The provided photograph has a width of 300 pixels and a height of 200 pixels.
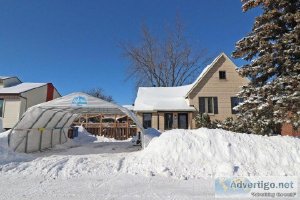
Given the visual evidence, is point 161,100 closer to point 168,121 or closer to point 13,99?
point 168,121

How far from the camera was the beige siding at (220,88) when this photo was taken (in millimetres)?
24094

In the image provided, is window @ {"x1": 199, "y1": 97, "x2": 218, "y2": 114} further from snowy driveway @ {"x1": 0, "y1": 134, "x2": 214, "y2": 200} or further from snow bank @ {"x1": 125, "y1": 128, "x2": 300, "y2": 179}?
snowy driveway @ {"x1": 0, "y1": 134, "x2": 214, "y2": 200}

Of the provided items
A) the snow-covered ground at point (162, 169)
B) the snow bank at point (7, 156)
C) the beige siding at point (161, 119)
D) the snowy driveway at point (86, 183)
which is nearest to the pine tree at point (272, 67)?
the snow-covered ground at point (162, 169)

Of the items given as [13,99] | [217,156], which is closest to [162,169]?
[217,156]

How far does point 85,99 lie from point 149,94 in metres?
15.3

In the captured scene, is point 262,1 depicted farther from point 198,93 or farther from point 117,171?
point 198,93

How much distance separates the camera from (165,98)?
1029 inches

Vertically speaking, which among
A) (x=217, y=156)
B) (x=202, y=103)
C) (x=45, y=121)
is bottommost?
(x=217, y=156)

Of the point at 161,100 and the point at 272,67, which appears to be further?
the point at 161,100

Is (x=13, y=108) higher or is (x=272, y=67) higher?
(x=272, y=67)

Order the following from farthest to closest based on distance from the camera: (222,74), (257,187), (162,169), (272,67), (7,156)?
(222,74) → (272,67) → (7,156) → (162,169) → (257,187)

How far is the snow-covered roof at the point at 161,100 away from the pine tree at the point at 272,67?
36.4 feet

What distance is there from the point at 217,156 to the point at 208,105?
1540 cm

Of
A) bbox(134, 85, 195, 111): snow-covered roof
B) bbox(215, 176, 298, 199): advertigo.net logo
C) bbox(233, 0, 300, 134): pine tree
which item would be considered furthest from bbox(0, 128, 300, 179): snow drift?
bbox(134, 85, 195, 111): snow-covered roof
